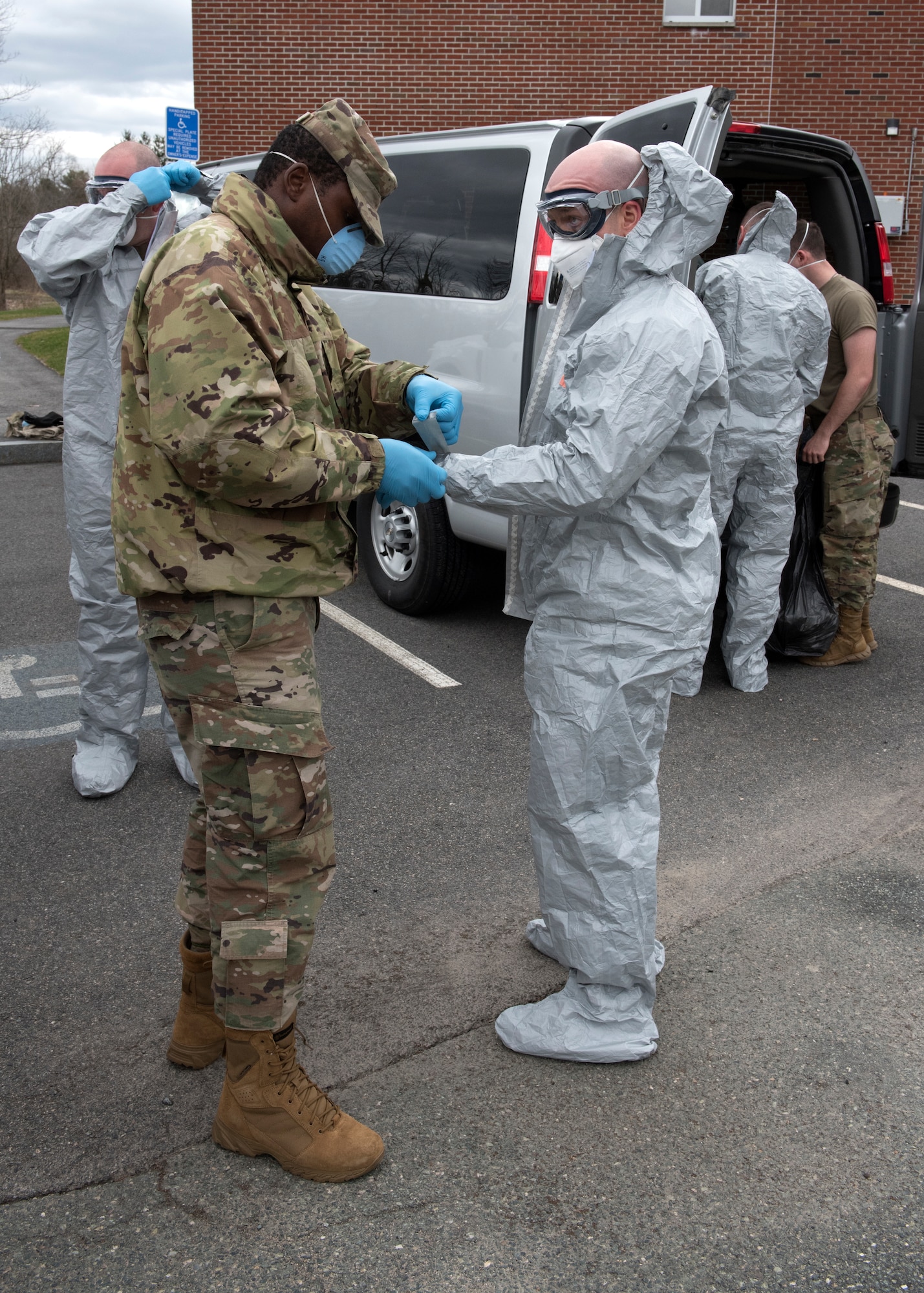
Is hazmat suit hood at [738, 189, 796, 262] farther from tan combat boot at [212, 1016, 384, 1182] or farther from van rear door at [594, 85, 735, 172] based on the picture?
tan combat boot at [212, 1016, 384, 1182]

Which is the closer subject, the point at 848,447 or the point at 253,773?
the point at 253,773

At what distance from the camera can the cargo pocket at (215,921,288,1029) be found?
2.23 meters

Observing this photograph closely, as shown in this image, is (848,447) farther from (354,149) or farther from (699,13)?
(699,13)

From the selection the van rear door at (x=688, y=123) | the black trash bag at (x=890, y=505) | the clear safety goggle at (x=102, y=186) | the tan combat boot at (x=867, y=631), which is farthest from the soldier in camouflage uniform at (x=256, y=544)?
the black trash bag at (x=890, y=505)

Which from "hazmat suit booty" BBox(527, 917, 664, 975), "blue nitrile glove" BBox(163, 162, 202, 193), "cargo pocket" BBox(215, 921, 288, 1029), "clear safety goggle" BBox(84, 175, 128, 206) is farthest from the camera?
"clear safety goggle" BBox(84, 175, 128, 206)

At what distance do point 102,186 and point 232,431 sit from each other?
7.66ft

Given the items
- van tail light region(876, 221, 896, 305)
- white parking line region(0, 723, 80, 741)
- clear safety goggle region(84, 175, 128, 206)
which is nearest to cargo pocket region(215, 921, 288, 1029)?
white parking line region(0, 723, 80, 741)

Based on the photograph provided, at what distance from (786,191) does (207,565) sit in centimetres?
531

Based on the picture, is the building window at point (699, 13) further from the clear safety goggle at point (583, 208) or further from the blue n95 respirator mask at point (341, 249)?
the blue n95 respirator mask at point (341, 249)

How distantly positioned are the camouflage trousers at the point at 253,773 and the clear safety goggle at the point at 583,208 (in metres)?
1.07

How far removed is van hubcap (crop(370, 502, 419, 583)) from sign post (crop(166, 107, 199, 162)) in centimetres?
745

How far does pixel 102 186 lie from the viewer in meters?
3.79

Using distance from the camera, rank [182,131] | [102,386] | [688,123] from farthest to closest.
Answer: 1. [182,131]
2. [688,123]
3. [102,386]

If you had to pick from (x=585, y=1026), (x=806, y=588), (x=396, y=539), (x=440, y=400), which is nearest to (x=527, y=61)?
(x=396, y=539)
